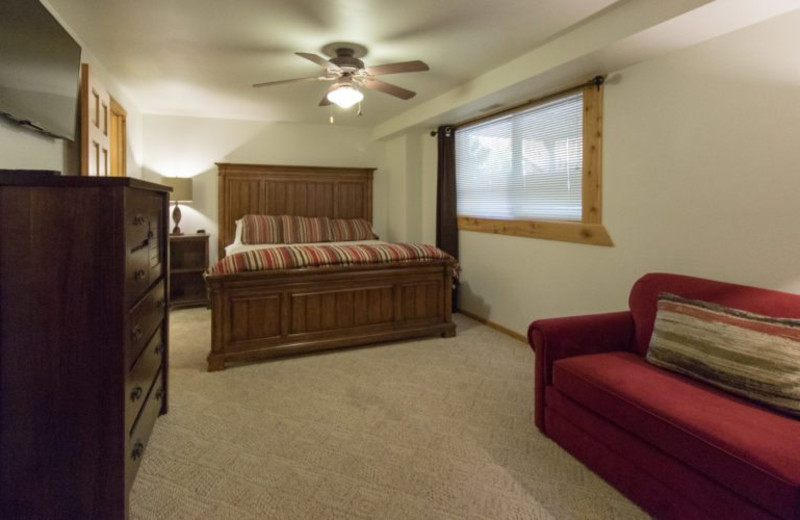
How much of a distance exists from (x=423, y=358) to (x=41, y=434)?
2.49m

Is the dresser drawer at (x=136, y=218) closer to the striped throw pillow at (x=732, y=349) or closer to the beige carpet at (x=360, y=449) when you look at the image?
the beige carpet at (x=360, y=449)

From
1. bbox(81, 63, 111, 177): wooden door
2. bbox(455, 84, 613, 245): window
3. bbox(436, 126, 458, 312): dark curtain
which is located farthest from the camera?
bbox(436, 126, 458, 312): dark curtain

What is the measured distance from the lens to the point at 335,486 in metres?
1.87

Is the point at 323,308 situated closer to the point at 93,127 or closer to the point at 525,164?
the point at 93,127

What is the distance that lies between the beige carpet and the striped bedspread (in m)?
0.75

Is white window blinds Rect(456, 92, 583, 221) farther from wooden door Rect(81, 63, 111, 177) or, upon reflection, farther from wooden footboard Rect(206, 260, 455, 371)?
wooden door Rect(81, 63, 111, 177)

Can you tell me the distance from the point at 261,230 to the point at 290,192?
80cm

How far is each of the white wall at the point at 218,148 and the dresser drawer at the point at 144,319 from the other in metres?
3.50

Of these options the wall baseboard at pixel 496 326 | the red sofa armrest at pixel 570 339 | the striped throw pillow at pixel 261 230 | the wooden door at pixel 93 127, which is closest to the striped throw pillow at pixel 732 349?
the red sofa armrest at pixel 570 339

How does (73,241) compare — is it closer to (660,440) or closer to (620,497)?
(660,440)

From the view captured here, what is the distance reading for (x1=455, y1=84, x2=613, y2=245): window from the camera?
319 cm

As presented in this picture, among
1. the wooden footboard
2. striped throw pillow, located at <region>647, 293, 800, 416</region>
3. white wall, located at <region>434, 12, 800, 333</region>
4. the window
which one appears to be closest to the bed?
the wooden footboard

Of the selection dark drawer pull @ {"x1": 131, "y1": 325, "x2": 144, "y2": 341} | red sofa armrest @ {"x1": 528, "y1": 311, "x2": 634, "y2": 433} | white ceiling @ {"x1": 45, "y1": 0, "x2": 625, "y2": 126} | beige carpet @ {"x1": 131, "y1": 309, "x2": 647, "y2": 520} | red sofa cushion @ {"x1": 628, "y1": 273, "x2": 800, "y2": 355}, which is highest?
white ceiling @ {"x1": 45, "y1": 0, "x2": 625, "y2": 126}

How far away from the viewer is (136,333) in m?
1.64
